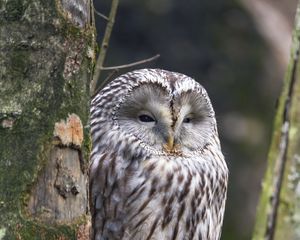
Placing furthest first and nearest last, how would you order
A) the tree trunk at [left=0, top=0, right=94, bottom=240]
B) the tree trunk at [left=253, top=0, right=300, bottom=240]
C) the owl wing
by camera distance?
the tree trunk at [left=253, top=0, right=300, bottom=240] < the owl wing < the tree trunk at [left=0, top=0, right=94, bottom=240]

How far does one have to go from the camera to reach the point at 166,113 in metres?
4.14

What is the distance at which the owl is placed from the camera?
13.4 ft

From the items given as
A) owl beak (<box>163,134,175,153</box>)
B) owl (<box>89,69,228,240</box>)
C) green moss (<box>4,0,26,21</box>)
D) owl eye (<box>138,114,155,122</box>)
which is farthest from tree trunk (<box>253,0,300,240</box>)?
green moss (<box>4,0,26,21</box>)

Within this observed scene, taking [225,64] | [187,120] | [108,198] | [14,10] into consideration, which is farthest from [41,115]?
[225,64]

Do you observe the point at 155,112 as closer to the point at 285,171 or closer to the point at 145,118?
the point at 145,118

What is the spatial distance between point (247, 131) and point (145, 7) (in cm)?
168

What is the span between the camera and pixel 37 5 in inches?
109

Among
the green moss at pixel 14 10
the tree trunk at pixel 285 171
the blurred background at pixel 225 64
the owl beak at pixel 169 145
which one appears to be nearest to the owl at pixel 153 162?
the owl beak at pixel 169 145

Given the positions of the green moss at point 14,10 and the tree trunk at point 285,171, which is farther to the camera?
the tree trunk at point 285,171

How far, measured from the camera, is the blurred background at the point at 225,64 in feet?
32.0

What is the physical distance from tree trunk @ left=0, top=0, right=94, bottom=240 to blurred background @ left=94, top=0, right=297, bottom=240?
22.0ft

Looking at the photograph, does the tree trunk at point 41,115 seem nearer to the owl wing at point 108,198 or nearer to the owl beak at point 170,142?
the owl wing at point 108,198

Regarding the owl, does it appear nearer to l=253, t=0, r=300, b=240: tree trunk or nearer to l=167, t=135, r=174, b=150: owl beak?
l=167, t=135, r=174, b=150: owl beak

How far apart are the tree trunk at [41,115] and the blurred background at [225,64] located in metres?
6.72
